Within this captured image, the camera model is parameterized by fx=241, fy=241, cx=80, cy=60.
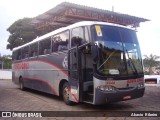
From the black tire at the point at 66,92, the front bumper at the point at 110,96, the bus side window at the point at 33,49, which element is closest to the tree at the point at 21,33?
the bus side window at the point at 33,49

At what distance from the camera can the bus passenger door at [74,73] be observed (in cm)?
906

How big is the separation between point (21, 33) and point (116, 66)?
1249 inches

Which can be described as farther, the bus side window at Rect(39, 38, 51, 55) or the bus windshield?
the bus side window at Rect(39, 38, 51, 55)

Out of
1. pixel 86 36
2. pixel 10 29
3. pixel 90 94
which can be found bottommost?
pixel 90 94

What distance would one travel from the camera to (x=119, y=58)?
8695 millimetres

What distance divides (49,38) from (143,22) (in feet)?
84.1

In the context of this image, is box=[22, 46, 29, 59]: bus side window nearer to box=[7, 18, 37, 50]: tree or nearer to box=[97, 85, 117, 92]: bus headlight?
box=[97, 85, 117, 92]: bus headlight

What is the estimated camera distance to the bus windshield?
8344 mm

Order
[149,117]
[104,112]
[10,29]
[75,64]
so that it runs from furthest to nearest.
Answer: [10,29]
[75,64]
[104,112]
[149,117]

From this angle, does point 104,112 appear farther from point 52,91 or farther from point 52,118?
point 52,91

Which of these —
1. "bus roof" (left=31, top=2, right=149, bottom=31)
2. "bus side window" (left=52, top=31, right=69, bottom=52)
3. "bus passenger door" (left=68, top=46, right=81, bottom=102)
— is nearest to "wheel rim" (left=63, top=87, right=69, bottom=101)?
"bus passenger door" (left=68, top=46, right=81, bottom=102)

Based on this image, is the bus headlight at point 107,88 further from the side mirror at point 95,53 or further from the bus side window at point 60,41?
the bus side window at point 60,41

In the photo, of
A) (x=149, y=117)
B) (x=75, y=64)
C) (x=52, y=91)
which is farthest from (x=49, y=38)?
(x=149, y=117)

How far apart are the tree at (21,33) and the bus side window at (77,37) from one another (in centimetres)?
2778
